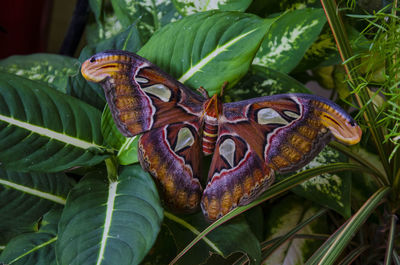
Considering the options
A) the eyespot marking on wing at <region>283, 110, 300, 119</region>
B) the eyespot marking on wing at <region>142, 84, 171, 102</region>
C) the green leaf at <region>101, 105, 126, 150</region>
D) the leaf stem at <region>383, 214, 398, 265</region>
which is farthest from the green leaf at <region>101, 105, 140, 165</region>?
the leaf stem at <region>383, 214, 398, 265</region>

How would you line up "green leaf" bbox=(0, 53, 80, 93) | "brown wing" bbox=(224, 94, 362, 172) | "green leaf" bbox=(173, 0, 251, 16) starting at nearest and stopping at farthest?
"brown wing" bbox=(224, 94, 362, 172), "green leaf" bbox=(173, 0, 251, 16), "green leaf" bbox=(0, 53, 80, 93)

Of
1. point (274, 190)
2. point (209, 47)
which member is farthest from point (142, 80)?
point (274, 190)

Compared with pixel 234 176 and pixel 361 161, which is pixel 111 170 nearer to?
pixel 234 176

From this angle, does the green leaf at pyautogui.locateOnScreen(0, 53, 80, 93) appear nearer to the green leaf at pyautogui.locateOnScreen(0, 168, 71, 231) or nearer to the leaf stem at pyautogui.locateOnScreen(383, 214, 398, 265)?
the green leaf at pyautogui.locateOnScreen(0, 168, 71, 231)

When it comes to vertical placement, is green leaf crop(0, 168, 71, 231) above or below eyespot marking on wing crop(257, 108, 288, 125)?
below

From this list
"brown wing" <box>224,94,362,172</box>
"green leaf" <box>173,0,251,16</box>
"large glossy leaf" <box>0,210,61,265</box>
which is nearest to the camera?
"brown wing" <box>224,94,362,172</box>

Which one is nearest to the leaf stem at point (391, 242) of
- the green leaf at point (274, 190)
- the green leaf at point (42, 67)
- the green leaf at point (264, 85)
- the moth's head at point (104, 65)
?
the green leaf at point (274, 190)
